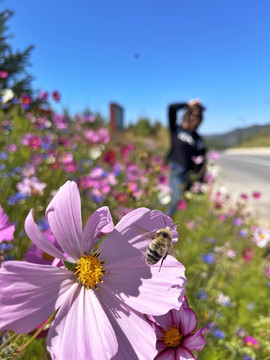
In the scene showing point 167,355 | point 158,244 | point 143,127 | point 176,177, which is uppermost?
point 143,127

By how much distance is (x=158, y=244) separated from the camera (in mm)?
313

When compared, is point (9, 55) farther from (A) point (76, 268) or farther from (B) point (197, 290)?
(A) point (76, 268)

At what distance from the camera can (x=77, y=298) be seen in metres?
0.30

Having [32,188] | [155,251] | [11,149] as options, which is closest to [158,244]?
[155,251]

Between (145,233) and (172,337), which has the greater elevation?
(145,233)

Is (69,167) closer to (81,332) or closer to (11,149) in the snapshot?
(11,149)

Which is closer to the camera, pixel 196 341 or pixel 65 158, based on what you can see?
pixel 196 341

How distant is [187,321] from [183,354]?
0.04 metres

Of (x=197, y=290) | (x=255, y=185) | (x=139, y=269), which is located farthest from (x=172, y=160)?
(x=255, y=185)

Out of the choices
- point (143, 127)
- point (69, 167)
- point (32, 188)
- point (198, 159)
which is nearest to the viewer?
point (32, 188)

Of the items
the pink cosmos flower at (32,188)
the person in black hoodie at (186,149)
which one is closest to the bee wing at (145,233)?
the pink cosmos flower at (32,188)

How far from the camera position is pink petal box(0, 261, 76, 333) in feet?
0.81

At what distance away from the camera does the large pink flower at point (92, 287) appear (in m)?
0.26

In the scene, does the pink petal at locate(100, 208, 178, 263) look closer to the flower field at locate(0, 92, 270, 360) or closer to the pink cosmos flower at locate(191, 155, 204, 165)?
the flower field at locate(0, 92, 270, 360)
